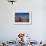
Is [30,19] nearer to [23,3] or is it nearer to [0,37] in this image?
[23,3]

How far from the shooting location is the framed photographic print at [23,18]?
4.89m

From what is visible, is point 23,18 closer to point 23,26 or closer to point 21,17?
point 21,17

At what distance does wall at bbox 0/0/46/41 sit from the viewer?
4.88 metres

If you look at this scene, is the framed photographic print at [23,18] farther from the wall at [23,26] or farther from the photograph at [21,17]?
the wall at [23,26]

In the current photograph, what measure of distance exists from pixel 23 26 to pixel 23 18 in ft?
1.02

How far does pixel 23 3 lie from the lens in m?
4.90

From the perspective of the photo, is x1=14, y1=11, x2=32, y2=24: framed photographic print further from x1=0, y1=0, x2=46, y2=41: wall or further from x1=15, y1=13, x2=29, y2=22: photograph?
x1=0, y1=0, x2=46, y2=41: wall

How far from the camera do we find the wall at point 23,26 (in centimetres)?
488

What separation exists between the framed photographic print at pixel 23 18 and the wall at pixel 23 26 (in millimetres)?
155

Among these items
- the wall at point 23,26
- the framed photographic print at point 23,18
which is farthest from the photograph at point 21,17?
the wall at point 23,26

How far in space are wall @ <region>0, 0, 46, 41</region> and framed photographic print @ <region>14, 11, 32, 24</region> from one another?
0.15m

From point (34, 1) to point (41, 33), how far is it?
1.26 meters

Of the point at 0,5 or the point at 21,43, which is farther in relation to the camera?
the point at 0,5

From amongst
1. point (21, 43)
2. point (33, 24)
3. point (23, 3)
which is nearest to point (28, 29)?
point (33, 24)
